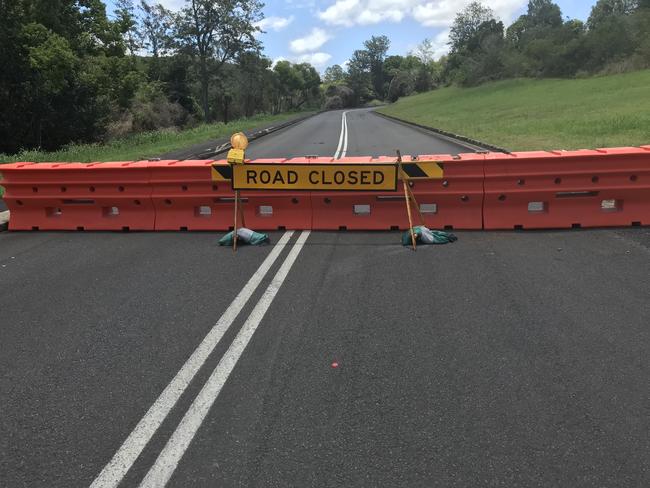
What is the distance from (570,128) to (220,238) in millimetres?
16732

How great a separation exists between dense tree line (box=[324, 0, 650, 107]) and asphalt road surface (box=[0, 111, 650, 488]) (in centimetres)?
5141

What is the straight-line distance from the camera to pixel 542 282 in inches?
216

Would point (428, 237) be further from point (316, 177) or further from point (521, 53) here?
point (521, 53)

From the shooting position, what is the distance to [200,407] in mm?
3432

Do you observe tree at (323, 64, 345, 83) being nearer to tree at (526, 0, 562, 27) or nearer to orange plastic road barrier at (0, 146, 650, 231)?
tree at (526, 0, 562, 27)

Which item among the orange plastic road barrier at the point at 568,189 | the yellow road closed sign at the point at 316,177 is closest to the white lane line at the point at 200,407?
the yellow road closed sign at the point at 316,177

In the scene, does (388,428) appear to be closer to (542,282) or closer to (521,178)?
(542,282)

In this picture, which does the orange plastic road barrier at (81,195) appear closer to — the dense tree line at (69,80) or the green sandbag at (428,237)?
the green sandbag at (428,237)

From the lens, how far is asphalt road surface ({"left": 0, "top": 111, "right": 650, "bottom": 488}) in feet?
9.45

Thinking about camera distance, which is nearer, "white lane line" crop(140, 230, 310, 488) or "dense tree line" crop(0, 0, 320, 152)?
"white lane line" crop(140, 230, 310, 488)

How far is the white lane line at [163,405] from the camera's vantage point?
9.36 feet

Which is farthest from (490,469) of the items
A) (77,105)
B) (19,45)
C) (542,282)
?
(77,105)

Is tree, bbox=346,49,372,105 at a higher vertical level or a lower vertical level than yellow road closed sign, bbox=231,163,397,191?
higher

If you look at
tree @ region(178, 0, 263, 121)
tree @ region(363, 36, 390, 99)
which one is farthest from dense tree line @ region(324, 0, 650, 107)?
tree @ region(178, 0, 263, 121)
